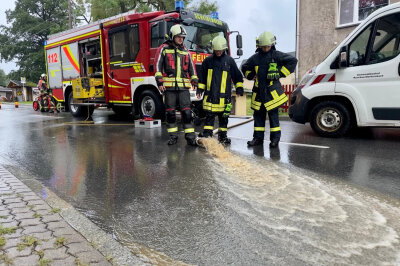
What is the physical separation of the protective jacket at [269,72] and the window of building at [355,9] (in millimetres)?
9269

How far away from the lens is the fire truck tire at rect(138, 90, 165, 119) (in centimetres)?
863

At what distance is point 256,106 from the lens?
5.57 metres

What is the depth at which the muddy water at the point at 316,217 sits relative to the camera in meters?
2.02

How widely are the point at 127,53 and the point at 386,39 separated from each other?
6.54m

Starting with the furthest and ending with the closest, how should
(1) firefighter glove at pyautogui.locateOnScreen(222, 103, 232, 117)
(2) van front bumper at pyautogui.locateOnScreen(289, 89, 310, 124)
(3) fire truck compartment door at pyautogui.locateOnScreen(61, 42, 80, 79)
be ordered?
(3) fire truck compartment door at pyautogui.locateOnScreen(61, 42, 80, 79) < (2) van front bumper at pyautogui.locateOnScreen(289, 89, 310, 124) < (1) firefighter glove at pyautogui.locateOnScreen(222, 103, 232, 117)

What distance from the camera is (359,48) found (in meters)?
5.52

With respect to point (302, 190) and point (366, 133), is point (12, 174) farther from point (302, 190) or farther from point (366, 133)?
point (366, 133)

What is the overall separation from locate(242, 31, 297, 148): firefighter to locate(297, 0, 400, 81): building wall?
927 cm

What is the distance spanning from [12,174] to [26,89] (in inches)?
2320

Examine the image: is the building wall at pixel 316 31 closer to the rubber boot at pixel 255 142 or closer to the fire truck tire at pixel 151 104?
the fire truck tire at pixel 151 104

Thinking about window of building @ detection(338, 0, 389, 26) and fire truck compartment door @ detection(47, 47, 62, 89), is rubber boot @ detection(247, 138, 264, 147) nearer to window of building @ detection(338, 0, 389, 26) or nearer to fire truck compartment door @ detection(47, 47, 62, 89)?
window of building @ detection(338, 0, 389, 26)

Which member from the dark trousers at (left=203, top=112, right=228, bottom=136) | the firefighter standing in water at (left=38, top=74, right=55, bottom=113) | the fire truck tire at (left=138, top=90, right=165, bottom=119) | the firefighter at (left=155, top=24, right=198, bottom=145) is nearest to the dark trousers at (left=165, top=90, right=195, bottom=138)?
the firefighter at (left=155, top=24, right=198, bottom=145)

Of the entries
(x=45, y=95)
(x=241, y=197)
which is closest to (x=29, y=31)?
(x=45, y=95)

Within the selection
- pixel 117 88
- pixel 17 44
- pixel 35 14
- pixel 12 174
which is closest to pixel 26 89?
pixel 17 44
